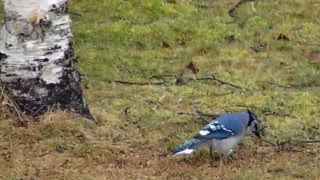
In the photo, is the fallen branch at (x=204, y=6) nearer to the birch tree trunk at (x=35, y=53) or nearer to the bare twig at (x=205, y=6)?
the bare twig at (x=205, y=6)

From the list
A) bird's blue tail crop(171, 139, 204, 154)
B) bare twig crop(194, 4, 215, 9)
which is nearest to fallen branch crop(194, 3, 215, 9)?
bare twig crop(194, 4, 215, 9)

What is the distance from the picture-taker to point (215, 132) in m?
5.71

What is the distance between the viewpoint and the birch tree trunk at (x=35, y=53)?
6055 mm

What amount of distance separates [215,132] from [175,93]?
1.90 metres

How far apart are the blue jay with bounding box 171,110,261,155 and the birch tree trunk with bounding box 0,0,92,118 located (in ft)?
3.49

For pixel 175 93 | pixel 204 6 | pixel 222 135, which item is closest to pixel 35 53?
pixel 222 135

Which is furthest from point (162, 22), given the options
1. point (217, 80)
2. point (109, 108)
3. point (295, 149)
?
point (295, 149)

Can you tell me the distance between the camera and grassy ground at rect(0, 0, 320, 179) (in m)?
5.77

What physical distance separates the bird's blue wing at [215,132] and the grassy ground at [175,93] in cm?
22

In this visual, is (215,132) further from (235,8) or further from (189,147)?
(235,8)

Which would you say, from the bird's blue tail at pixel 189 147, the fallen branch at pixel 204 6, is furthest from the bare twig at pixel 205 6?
the bird's blue tail at pixel 189 147

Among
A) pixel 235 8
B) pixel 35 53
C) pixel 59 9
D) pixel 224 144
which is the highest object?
pixel 59 9

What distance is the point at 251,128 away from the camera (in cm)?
605

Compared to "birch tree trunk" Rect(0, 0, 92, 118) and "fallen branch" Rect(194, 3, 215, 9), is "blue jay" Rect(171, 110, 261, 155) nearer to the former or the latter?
"birch tree trunk" Rect(0, 0, 92, 118)
